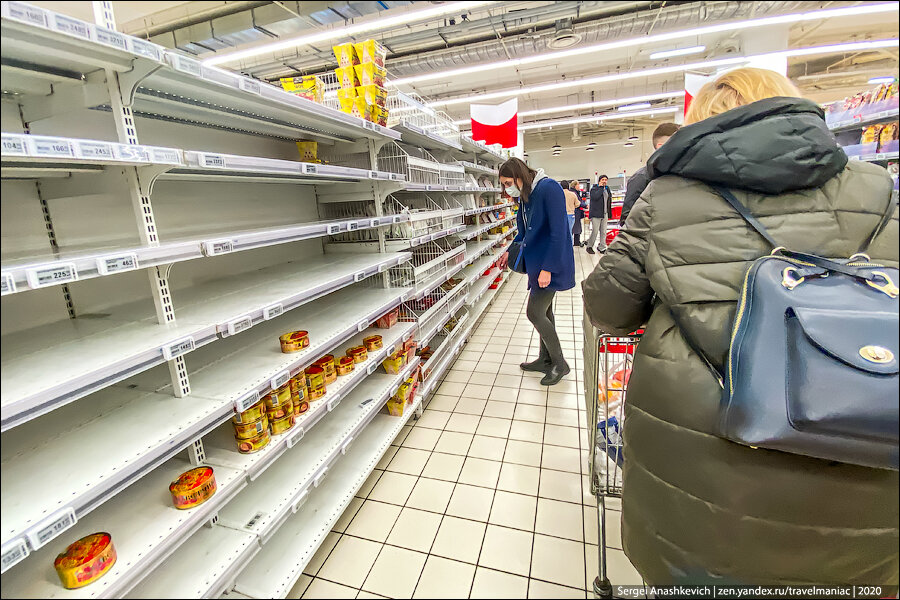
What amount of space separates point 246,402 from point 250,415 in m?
0.15

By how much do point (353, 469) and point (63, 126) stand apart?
6.57ft

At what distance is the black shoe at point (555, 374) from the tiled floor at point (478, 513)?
0.22 ft

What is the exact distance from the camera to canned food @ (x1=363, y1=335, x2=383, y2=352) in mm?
2604

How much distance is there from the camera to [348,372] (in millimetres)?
2328

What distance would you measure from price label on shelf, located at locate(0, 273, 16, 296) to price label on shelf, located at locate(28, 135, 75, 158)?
0.88 ft

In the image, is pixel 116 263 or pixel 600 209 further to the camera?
pixel 600 209

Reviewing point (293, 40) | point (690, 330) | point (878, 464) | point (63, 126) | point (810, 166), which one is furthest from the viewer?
point (293, 40)

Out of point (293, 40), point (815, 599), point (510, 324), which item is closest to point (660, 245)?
point (815, 599)

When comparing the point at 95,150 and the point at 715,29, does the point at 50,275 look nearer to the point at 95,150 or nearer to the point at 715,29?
the point at 95,150

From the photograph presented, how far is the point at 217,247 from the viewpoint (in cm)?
141

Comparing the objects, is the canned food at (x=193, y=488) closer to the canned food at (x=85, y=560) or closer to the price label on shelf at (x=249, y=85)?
the canned food at (x=85, y=560)

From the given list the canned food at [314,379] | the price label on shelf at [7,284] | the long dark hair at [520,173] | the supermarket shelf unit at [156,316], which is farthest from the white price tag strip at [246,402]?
the long dark hair at [520,173]

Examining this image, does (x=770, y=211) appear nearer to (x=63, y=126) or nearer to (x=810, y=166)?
(x=810, y=166)

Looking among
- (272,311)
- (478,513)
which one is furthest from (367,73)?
(478,513)
